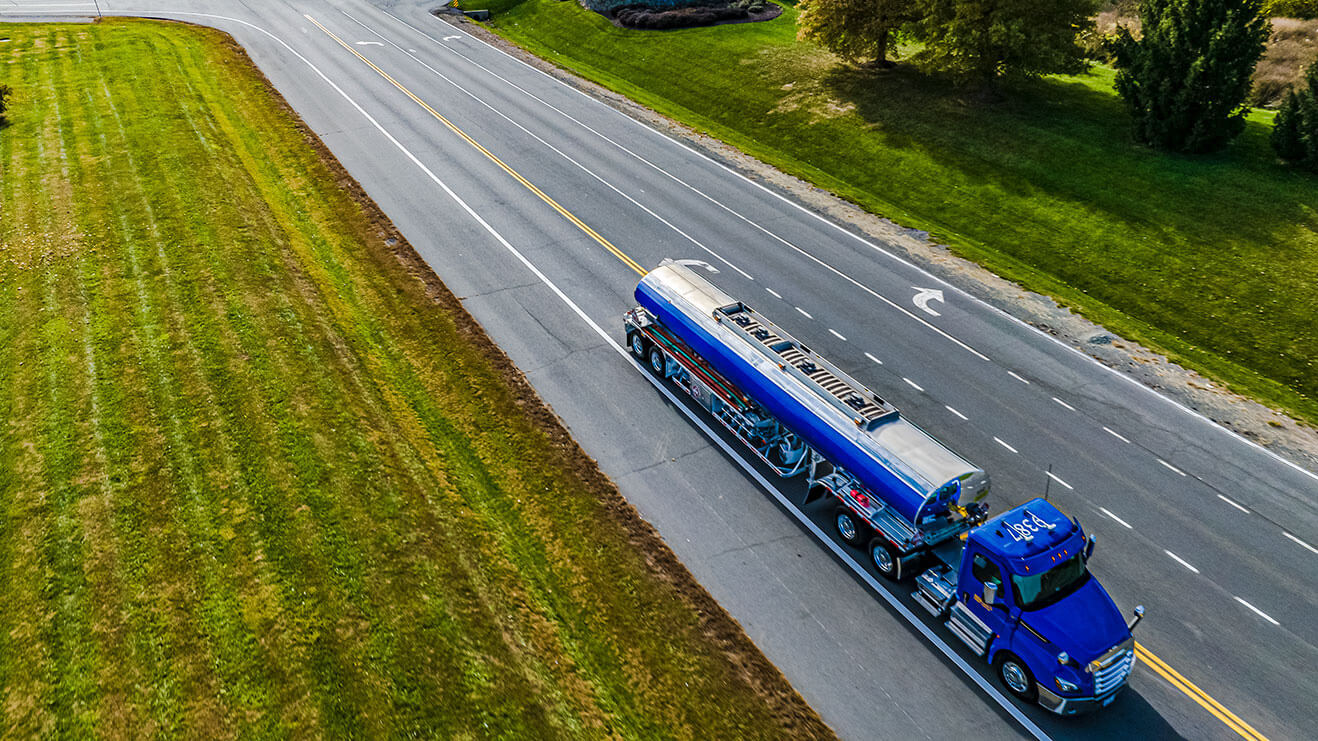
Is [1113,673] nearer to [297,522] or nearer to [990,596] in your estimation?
[990,596]

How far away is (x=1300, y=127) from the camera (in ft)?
122

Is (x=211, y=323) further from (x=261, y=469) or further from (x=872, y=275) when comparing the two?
(x=872, y=275)

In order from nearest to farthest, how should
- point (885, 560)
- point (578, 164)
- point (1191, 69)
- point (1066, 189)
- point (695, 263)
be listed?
point (885, 560)
point (695, 263)
point (1191, 69)
point (1066, 189)
point (578, 164)

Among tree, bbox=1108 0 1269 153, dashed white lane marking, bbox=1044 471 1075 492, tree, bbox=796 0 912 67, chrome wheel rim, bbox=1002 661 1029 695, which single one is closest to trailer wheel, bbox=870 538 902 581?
chrome wheel rim, bbox=1002 661 1029 695

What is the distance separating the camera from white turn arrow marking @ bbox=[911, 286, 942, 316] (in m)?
30.3

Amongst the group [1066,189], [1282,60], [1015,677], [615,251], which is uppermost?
[1282,60]

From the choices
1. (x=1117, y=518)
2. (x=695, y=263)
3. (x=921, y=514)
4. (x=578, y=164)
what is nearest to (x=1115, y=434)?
(x=1117, y=518)

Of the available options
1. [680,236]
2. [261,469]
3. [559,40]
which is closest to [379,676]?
[261,469]

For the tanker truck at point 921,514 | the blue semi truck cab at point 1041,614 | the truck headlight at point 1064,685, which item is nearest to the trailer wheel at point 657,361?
the tanker truck at point 921,514

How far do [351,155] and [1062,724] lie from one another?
4069 centimetres

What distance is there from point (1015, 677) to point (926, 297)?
58.8ft

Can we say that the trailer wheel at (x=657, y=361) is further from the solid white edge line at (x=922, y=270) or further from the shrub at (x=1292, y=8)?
the shrub at (x=1292, y=8)

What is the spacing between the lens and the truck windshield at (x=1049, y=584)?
1573cm

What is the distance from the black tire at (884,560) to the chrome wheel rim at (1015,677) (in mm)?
2998
